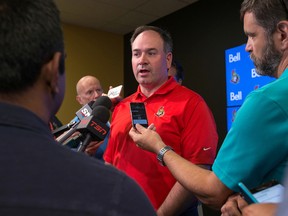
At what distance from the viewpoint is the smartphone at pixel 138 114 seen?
1391 mm

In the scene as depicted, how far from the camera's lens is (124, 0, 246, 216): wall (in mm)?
3716

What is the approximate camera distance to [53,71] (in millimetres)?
549

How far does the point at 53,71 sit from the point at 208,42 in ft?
11.9

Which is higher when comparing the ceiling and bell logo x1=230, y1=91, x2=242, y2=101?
the ceiling

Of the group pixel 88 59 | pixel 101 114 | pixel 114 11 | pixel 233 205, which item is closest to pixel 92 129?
pixel 101 114

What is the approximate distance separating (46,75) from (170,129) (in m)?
0.93

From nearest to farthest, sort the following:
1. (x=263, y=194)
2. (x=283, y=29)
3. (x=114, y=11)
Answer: (x=263, y=194) < (x=283, y=29) < (x=114, y=11)

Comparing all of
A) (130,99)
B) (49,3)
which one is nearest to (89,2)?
(130,99)

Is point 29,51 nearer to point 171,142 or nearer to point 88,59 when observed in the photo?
point 171,142

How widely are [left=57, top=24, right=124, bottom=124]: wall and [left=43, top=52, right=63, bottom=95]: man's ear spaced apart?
421 cm

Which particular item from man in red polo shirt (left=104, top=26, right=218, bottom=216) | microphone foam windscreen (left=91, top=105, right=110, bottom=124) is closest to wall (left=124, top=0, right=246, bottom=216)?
man in red polo shirt (left=104, top=26, right=218, bottom=216)

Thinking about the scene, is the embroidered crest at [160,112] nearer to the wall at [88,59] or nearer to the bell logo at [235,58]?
the bell logo at [235,58]

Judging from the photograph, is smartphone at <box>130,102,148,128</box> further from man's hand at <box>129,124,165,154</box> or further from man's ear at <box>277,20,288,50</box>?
man's ear at <box>277,20,288,50</box>

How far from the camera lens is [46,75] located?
544 mm
